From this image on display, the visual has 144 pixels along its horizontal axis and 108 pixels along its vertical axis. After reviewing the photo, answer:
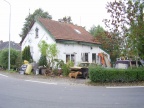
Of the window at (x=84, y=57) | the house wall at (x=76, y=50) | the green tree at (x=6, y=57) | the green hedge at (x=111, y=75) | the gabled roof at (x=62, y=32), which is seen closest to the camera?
the green hedge at (x=111, y=75)

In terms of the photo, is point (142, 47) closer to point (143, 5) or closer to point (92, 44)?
point (143, 5)

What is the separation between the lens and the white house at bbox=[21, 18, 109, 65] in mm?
28453

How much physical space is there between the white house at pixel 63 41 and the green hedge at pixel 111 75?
1003 centimetres

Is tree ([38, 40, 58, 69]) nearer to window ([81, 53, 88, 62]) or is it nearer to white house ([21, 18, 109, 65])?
white house ([21, 18, 109, 65])

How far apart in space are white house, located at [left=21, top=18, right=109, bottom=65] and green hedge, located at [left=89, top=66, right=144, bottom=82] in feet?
32.9

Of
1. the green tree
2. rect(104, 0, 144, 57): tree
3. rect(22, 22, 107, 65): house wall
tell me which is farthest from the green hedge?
the green tree

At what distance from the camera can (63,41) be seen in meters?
28.4

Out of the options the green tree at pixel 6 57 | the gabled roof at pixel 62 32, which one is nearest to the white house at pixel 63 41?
the gabled roof at pixel 62 32

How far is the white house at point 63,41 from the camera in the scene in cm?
2845

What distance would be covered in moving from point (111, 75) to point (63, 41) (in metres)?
11.9

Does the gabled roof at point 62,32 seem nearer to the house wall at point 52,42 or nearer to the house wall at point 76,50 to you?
the house wall at point 52,42

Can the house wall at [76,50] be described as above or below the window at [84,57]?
above

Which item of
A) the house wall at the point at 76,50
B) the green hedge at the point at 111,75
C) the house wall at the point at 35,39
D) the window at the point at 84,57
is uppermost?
the house wall at the point at 35,39

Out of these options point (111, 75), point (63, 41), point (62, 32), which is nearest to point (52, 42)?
point (63, 41)
